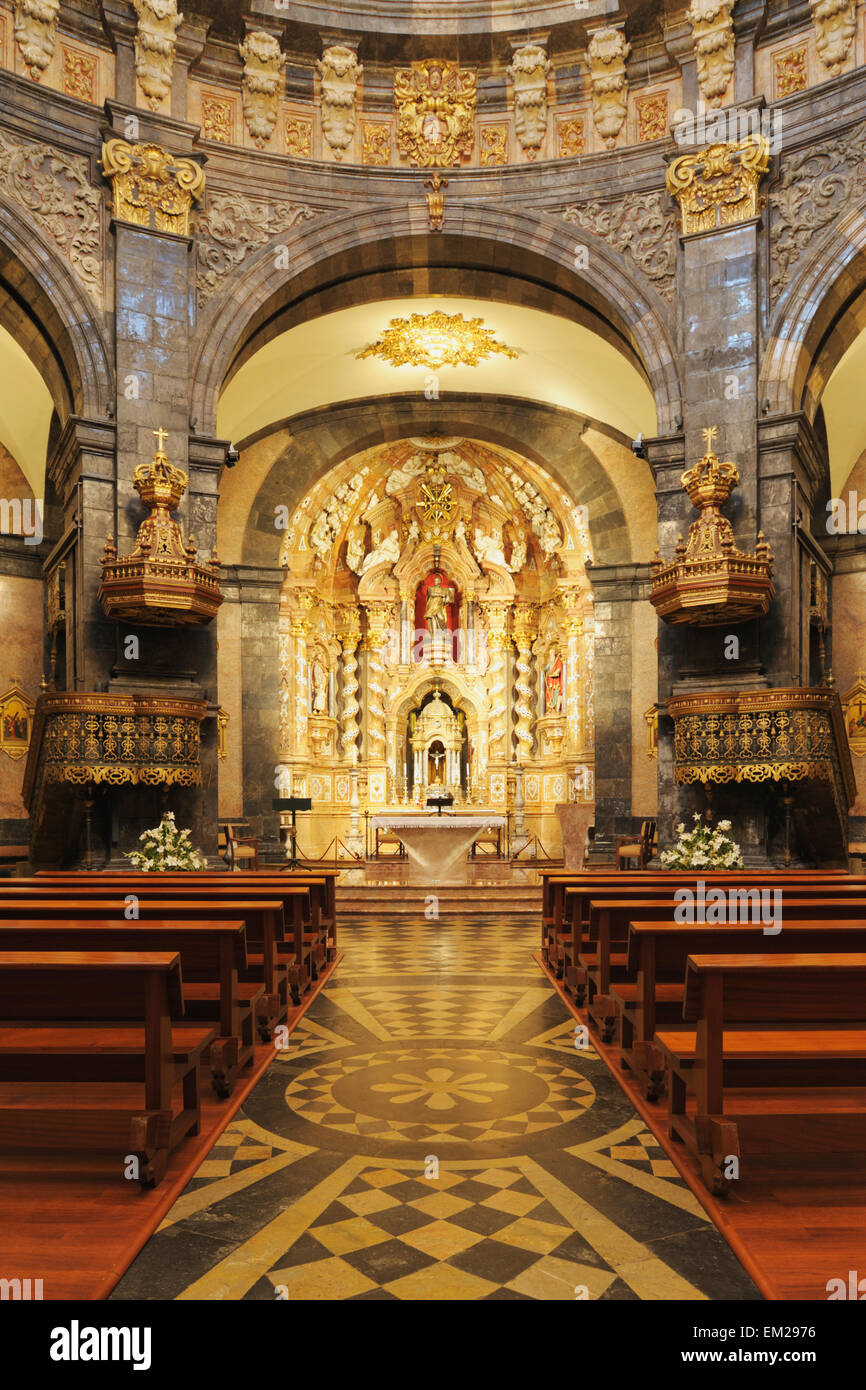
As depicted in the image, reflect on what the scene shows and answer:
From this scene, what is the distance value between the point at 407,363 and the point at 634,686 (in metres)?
6.31

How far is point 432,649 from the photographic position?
69.2 ft

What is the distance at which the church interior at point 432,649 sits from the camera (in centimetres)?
323

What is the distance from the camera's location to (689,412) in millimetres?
10969

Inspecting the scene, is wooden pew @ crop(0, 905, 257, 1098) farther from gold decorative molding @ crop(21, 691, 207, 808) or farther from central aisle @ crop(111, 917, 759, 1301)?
gold decorative molding @ crop(21, 691, 207, 808)

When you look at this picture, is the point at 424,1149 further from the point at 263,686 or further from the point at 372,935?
the point at 263,686

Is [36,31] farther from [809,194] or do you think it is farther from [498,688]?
[498,688]

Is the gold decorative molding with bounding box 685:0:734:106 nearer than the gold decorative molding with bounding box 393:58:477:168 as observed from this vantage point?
Yes

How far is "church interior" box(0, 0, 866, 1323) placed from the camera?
3.23 m

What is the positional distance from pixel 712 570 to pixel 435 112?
23.6 feet

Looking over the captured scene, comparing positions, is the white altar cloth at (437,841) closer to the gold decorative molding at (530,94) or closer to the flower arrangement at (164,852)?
the flower arrangement at (164,852)

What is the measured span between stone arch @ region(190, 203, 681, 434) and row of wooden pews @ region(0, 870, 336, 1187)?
817 centimetres

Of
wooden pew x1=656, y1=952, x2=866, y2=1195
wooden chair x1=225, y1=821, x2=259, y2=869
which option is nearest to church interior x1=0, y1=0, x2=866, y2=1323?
wooden pew x1=656, y1=952, x2=866, y2=1195

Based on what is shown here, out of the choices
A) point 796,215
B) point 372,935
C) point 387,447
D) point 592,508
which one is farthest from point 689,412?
point 387,447

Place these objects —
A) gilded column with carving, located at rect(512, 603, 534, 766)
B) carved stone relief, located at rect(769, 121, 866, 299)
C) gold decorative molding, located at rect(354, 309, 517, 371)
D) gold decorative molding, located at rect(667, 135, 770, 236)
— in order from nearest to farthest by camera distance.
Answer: carved stone relief, located at rect(769, 121, 866, 299), gold decorative molding, located at rect(667, 135, 770, 236), gold decorative molding, located at rect(354, 309, 517, 371), gilded column with carving, located at rect(512, 603, 534, 766)
